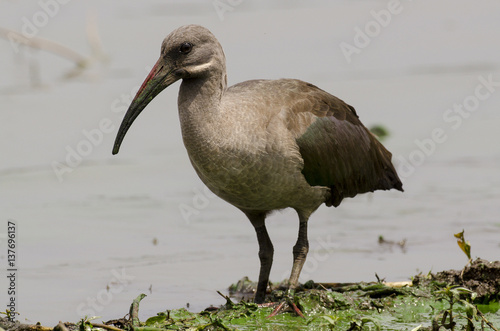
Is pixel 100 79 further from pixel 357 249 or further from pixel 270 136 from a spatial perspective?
pixel 270 136

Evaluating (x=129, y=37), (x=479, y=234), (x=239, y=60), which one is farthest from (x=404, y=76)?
(x=479, y=234)

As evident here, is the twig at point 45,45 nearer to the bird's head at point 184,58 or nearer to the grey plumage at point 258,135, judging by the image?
the grey plumage at point 258,135

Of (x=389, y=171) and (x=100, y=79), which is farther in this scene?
(x=100, y=79)

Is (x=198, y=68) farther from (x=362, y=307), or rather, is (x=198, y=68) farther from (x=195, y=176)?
(x=195, y=176)

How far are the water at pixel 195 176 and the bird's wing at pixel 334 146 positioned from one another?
851 millimetres

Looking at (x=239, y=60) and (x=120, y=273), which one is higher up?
(x=239, y=60)

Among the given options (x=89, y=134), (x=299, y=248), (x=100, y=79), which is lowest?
(x=299, y=248)

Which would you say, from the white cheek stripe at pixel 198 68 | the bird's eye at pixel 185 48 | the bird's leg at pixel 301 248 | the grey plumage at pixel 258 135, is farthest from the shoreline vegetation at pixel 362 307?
the bird's eye at pixel 185 48

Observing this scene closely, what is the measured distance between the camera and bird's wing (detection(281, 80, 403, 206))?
7.67 meters

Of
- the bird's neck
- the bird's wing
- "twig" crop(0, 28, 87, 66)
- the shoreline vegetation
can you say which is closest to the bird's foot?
the shoreline vegetation

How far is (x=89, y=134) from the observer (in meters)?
12.5

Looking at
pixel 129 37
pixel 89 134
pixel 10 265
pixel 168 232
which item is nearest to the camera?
pixel 10 265

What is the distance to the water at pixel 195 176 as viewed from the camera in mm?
8734

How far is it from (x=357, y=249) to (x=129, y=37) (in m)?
8.25
